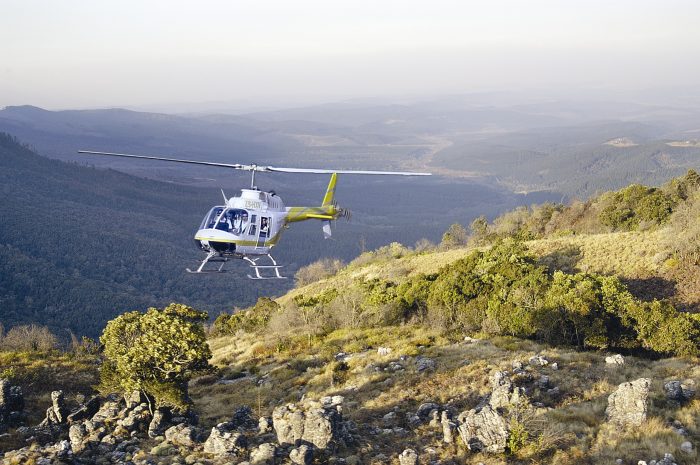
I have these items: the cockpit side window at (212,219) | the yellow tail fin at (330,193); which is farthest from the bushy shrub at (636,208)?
the cockpit side window at (212,219)

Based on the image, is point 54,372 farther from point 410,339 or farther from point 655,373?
point 655,373

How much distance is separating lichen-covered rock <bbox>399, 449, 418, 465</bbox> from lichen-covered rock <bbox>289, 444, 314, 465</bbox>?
8.08 ft

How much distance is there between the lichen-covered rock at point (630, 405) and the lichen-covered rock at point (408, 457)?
256 inches

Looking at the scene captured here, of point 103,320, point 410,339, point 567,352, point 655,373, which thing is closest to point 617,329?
point 567,352

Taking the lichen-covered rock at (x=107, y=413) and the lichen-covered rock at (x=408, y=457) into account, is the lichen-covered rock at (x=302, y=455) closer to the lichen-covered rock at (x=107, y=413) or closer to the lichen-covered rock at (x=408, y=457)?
the lichen-covered rock at (x=408, y=457)

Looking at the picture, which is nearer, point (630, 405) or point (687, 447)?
point (687, 447)

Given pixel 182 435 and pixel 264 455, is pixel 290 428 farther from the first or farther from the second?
pixel 182 435

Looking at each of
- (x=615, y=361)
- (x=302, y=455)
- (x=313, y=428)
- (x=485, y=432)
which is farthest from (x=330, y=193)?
(x=302, y=455)

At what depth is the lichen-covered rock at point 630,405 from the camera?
56.7ft

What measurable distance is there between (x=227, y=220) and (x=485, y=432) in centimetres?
1543

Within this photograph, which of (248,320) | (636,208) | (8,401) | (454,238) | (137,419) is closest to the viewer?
(137,419)

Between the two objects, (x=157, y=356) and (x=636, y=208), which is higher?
(x=636, y=208)

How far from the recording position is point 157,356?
66.5 feet

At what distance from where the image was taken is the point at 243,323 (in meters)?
46.5
